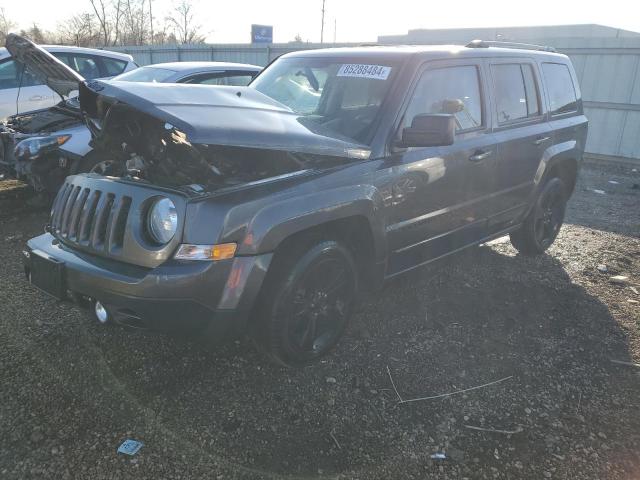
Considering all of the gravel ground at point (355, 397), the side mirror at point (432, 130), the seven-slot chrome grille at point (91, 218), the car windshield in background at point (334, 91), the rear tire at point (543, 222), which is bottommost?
the gravel ground at point (355, 397)

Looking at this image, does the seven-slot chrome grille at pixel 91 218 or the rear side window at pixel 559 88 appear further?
the rear side window at pixel 559 88

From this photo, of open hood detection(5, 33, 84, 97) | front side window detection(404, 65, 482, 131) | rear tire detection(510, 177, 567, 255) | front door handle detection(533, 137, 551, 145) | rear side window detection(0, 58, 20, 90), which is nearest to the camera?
front side window detection(404, 65, 482, 131)

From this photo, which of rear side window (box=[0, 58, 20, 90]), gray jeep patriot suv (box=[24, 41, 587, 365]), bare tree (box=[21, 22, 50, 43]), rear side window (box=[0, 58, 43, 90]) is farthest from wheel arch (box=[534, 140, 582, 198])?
bare tree (box=[21, 22, 50, 43])

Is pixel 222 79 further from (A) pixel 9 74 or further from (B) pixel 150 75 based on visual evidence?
(A) pixel 9 74

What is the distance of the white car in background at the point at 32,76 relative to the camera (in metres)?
7.50

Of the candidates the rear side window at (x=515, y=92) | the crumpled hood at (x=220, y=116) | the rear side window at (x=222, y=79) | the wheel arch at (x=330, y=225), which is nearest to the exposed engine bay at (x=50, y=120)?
the rear side window at (x=222, y=79)

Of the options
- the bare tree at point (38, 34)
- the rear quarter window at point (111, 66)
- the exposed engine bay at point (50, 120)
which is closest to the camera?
the exposed engine bay at point (50, 120)

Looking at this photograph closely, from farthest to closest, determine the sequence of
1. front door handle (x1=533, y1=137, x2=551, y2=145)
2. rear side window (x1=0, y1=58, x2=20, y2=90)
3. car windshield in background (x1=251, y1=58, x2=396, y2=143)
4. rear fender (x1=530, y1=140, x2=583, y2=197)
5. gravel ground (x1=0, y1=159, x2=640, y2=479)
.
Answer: rear side window (x1=0, y1=58, x2=20, y2=90) → rear fender (x1=530, y1=140, x2=583, y2=197) → front door handle (x1=533, y1=137, x2=551, y2=145) → car windshield in background (x1=251, y1=58, x2=396, y2=143) → gravel ground (x1=0, y1=159, x2=640, y2=479)

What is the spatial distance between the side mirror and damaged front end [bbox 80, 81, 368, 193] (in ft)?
1.08

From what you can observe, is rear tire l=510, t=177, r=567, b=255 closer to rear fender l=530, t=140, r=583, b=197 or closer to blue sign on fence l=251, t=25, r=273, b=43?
rear fender l=530, t=140, r=583, b=197

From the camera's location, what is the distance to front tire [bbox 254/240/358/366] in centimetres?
268

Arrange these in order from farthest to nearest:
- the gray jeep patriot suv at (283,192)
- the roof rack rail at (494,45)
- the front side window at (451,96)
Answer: the roof rack rail at (494,45) < the front side window at (451,96) < the gray jeep patriot suv at (283,192)

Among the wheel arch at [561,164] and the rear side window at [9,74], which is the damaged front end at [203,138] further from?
the rear side window at [9,74]

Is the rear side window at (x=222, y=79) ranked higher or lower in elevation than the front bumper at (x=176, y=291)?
higher
